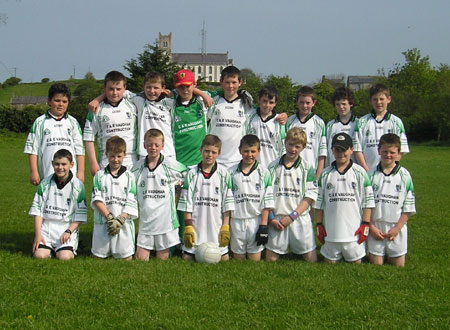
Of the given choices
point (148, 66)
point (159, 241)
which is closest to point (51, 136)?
point (159, 241)

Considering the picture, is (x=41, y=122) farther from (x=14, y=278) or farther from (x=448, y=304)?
(x=448, y=304)

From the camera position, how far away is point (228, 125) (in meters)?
7.14

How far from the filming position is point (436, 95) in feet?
163

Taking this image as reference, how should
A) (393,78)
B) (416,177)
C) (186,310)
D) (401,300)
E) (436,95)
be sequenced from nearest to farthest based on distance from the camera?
(186,310) → (401,300) → (416,177) → (436,95) → (393,78)

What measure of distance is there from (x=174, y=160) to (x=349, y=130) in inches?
97.7

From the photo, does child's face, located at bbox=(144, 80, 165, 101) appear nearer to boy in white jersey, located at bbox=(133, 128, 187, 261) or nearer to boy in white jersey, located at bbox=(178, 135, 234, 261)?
boy in white jersey, located at bbox=(133, 128, 187, 261)

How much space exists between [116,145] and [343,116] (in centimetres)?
322

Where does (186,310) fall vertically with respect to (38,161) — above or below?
below

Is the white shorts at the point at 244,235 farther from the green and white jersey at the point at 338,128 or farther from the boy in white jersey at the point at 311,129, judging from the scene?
the green and white jersey at the point at 338,128

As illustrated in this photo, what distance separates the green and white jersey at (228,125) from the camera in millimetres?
7125

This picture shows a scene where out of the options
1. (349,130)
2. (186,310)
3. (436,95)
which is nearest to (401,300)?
(186,310)

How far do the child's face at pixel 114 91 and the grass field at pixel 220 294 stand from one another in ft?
6.54

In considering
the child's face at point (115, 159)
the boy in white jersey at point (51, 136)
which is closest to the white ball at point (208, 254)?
the child's face at point (115, 159)

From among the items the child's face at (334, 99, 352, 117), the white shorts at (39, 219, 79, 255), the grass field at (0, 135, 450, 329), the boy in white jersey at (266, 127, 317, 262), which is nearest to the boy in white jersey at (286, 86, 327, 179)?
the child's face at (334, 99, 352, 117)
